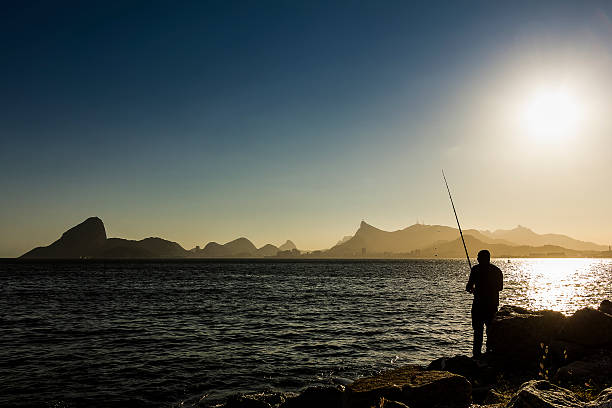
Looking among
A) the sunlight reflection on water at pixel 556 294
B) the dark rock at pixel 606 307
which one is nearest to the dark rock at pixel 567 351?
the dark rock at pixel 606 307

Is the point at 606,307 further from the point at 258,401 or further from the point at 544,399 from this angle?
the point at 258,401

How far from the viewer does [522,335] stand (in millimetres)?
12320

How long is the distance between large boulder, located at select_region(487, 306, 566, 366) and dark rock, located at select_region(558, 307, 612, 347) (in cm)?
39

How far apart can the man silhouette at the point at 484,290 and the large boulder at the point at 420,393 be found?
3901 millimetres

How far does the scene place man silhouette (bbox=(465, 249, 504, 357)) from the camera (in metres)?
12.1

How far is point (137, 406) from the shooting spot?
1162 centimetres

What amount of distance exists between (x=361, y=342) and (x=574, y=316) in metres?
9.71

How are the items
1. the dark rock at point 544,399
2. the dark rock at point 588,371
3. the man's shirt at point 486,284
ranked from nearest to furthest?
the dark rock at point 544,399 < the dark rock at point 588,371 < the man's shirt at point 486,284

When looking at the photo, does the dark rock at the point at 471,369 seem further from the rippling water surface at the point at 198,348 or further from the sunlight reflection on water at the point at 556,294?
the sunlight reflection on water at the point at 556,294

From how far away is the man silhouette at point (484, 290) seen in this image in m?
12.1

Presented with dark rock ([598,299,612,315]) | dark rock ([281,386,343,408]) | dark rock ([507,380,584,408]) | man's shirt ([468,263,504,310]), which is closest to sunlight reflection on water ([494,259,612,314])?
dark rock ([598,299,612,315])

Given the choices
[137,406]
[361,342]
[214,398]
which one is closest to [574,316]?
[361,342]

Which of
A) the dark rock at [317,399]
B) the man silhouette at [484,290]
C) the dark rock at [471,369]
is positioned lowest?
the dark rock at [317,399]

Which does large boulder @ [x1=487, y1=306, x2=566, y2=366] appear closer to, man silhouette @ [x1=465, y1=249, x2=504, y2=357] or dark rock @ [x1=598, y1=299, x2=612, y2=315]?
man silhouette @ [x1=465, y1=249, x2=504, y2=357]
